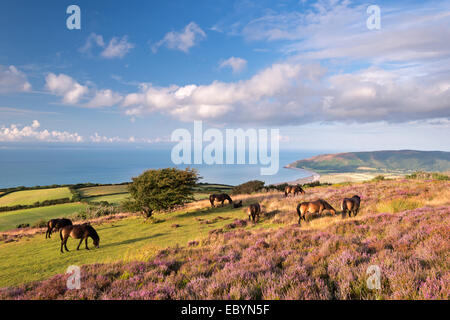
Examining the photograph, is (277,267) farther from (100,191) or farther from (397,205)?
(100,191)

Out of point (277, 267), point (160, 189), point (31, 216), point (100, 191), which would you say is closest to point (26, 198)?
point (100, 191)

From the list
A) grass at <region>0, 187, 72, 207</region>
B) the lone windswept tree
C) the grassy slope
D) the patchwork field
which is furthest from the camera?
grass at <region>0, 187, 72, 207</region>

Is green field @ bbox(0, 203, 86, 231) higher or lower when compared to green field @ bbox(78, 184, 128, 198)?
lower

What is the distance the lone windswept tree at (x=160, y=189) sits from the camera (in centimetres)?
2319

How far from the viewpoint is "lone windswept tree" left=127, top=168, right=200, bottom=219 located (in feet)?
76.1

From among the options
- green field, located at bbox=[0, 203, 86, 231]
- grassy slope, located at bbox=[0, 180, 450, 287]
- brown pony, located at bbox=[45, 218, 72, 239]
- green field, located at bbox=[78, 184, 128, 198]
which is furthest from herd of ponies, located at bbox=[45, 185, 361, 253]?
green field, located at bbox=[78, 184, 128, 198]

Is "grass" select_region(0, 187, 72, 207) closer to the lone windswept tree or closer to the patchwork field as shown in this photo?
the lone windswept tree

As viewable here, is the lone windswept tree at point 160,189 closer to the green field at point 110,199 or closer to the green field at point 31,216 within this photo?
the green field at point 31,216

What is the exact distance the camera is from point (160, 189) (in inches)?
941

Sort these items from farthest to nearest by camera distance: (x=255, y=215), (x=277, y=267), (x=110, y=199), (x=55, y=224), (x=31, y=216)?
(x=110, y=199) < (x=31, y=216) < (x=55, y=224) < (x=255, y=215) < (x=277, y=267)

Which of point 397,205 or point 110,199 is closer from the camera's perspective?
point 397,205

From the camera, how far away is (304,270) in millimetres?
6023

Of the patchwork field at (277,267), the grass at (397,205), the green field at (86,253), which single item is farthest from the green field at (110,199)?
the grass at (397,205)
